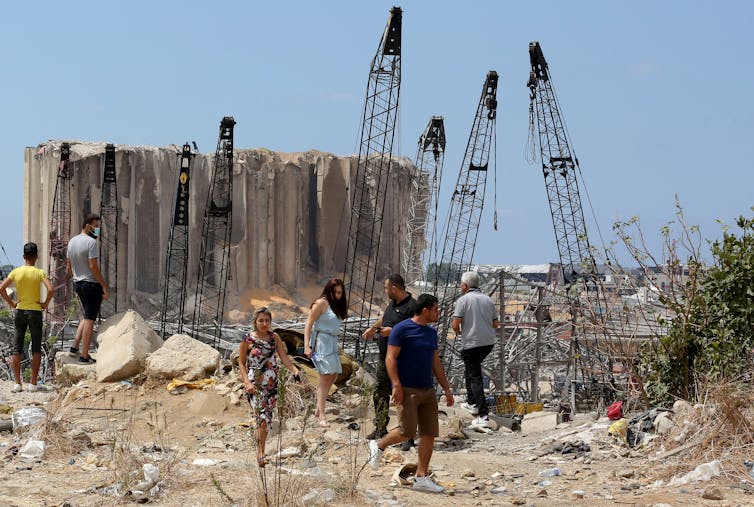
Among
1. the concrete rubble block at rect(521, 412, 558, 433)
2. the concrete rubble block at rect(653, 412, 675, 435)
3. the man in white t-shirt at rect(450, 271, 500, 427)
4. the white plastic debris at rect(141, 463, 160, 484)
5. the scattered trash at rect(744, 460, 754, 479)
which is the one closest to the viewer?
the white plastic debris at rect(141, 463, 160, 484)

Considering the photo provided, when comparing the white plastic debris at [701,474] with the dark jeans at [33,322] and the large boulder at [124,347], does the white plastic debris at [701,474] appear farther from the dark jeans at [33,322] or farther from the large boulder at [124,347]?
the dark jeans at [33,322]

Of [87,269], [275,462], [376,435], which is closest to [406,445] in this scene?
[376,435]

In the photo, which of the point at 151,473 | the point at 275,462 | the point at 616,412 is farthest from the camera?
the point at 616,412

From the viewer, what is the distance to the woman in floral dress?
756 centimetres

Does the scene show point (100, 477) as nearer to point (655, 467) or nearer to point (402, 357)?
point (402, 357)

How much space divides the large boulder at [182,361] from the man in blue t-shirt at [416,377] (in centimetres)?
385

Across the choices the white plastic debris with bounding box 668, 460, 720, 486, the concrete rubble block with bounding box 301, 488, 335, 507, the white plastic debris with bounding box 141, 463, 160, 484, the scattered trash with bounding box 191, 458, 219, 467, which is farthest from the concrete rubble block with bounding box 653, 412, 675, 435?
the white plastic debris with bounding box 141, 463, 160, 484

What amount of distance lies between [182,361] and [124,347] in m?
0.71

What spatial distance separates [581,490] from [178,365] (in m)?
4.79

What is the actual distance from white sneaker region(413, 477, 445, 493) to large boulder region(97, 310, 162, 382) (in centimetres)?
455

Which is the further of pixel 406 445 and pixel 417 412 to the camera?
pixel 406 445

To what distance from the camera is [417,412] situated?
7.27 metres

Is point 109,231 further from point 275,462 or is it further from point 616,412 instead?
point 275,462

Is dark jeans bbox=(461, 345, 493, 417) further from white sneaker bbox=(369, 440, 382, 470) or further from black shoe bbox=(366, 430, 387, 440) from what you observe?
white sneaker bbox=(369, 440, 382, 470)
